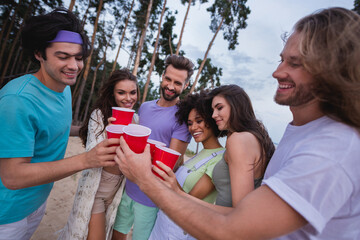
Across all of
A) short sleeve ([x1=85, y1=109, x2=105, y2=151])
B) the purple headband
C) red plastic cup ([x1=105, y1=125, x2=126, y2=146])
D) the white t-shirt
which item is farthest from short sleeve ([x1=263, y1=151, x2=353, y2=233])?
the purple headband

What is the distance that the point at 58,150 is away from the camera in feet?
6.48

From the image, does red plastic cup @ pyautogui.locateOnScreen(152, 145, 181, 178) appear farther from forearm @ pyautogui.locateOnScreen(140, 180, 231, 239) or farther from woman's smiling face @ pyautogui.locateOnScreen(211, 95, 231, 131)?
woman's smiling face @ pyautogui.locateOnScreen(211, 95, 231, 131)

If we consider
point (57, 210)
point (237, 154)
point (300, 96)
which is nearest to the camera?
point (300, 96)

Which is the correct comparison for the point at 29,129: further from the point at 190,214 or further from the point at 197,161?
the point at 197,161

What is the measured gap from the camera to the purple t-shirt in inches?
103

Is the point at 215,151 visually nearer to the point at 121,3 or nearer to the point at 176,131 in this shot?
the point at 176,131

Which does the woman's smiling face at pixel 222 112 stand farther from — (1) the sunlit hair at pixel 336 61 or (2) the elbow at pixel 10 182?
(2) the elbow at pixel 10 182

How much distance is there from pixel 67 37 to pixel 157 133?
1.77 m

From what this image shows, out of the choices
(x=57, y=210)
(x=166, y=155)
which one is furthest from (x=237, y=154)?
(x=57, y=210)

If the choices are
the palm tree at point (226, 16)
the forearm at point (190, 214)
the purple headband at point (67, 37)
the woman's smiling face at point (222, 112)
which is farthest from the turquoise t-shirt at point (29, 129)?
the palm tree at point (226, 16)

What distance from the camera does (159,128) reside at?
2.87 metres

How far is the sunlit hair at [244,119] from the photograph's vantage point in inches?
68.4

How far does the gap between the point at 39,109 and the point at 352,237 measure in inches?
102

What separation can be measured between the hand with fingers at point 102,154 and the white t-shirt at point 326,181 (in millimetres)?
1297
